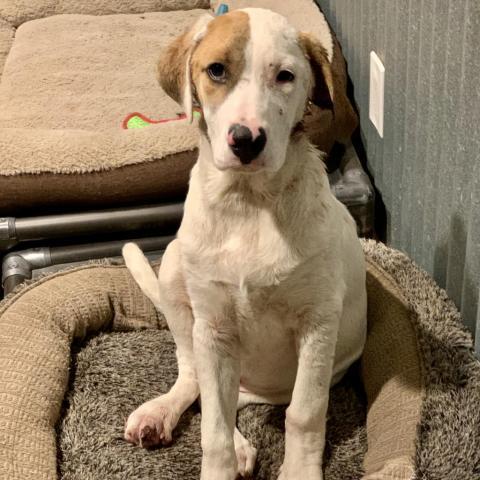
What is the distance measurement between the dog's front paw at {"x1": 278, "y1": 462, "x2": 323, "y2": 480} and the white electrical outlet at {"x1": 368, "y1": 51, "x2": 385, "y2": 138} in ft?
3.06

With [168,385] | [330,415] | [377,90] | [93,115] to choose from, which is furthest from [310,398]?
→ [93,115]

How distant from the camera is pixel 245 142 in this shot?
3.69 ft

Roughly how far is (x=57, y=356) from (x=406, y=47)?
3.37ft

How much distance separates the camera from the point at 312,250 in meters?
1.30

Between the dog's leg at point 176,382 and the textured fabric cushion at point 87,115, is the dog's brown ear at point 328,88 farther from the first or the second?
the textured fabric cushion at point 87,115

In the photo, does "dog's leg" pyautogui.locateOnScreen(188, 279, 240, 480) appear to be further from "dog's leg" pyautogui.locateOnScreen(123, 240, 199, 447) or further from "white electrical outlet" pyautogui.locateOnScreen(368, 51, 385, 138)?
"white electrical outlet" pyautogui.locateOnScreen(368, 51, 385, 138)

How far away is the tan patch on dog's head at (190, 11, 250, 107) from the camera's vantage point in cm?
116

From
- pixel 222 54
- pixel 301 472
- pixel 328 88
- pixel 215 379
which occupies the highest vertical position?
pixel 222 54

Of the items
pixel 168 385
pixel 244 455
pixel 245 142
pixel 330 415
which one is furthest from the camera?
pixel 168 385

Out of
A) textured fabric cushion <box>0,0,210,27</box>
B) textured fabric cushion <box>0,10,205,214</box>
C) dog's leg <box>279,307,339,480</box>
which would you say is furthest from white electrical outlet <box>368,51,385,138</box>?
textured fabric cushion <box>0,0,210,27</box>

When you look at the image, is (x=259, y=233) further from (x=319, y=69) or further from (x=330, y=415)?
(x=330, y=415)

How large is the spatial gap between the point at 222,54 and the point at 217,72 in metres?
0.03

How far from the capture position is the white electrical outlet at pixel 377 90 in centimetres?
193

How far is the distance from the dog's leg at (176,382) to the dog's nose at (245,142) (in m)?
0.44
